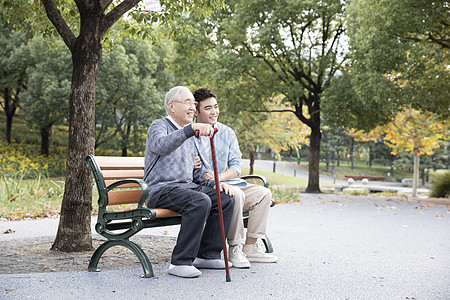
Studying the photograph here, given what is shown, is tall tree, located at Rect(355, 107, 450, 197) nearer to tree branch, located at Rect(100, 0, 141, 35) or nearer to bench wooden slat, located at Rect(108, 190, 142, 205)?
tree branch, located at Rect(100, 0, 141, 35)

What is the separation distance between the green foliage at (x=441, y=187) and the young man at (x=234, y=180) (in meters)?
13.2

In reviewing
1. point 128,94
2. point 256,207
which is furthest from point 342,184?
point 256,207

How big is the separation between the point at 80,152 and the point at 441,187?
1420cm

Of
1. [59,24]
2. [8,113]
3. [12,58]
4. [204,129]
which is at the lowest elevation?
[204,129]

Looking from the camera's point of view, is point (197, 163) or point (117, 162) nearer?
point (197, 163)

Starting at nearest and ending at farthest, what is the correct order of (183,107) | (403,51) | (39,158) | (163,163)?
(163,163), (183,107), (403,51), (39,158)

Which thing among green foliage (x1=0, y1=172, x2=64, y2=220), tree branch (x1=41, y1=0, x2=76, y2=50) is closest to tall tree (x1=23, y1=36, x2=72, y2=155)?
green foliage (x1=0, y1=172, x2=64, y2=220)

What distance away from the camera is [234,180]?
446 cm

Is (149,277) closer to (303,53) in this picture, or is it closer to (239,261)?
(239,261)

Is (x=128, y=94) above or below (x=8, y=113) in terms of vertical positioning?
above

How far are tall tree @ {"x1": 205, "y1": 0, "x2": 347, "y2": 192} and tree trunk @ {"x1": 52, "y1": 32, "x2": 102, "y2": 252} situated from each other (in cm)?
1000

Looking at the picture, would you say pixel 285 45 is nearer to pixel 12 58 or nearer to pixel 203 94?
pixel 203 94

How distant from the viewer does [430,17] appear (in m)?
11.4

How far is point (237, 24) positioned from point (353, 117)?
4845mm
